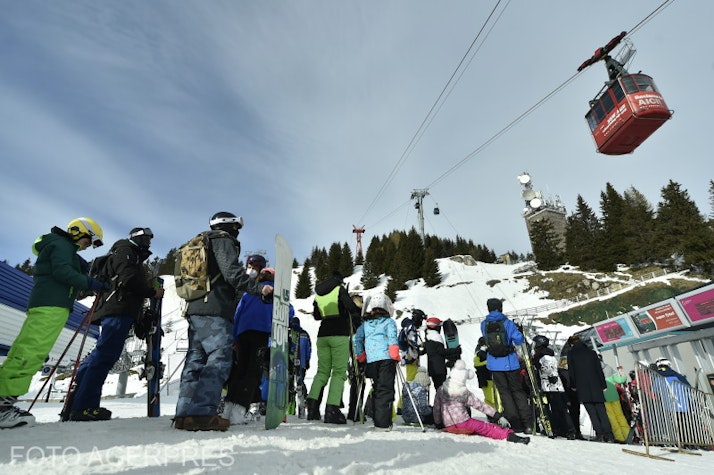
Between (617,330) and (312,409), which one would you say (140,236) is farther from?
(617,330)

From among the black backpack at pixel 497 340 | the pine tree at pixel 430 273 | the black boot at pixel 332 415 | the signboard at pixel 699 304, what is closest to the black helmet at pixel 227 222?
the black boot at pixel 332 415

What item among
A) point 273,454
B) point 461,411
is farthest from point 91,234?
point 461,411

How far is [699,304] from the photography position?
10.9m

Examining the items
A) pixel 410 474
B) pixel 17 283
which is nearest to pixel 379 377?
pixel 410 474

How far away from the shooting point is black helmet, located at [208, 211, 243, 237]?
386 cm

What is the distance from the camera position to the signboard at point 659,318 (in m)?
11.8

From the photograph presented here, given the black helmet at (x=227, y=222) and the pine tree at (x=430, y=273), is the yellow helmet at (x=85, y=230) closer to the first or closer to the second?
the black helmet at (x=227, y=222)

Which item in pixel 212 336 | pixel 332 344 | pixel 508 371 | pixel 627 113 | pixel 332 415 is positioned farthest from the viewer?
pixel 627 113

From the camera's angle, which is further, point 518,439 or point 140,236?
point 140,236

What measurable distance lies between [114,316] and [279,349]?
1.91m

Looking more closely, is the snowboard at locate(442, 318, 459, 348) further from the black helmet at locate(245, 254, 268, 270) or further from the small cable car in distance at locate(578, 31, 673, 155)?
the small cable car in distance at locate(578, 31, 673, 155)

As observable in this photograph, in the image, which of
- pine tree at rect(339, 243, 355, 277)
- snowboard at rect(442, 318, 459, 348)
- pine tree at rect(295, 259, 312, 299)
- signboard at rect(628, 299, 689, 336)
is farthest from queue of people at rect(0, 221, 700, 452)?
pine tree at rect(339, 243, 355, 277)

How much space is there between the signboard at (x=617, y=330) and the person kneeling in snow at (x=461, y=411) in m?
12.4

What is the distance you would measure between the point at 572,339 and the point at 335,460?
6.36 metres
